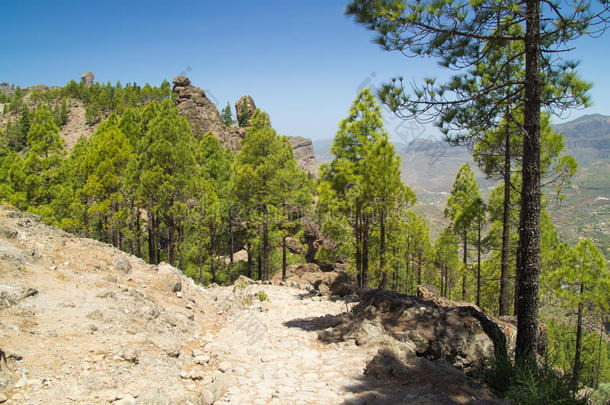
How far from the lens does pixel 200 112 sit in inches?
3236

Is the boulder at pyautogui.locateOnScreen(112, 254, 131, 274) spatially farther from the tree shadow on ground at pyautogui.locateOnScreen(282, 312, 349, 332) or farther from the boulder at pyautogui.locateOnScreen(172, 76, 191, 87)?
the boulder at pyautogui.locateOnScreen(172, 76, 191, 87)

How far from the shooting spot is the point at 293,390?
628 cm

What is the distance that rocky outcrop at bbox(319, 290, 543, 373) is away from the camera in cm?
715

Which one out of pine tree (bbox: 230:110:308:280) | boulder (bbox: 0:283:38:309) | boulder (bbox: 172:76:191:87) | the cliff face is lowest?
boulder (bbox: 0:283:38:309)

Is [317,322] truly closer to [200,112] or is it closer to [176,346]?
[176,346]

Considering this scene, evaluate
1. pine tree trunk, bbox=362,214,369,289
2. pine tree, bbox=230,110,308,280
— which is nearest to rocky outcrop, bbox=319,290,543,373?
pine tree trunk, bbox=362,214,369,289

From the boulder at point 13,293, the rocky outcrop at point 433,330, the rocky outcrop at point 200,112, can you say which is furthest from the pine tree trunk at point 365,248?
the rocky outcrop at point 200,112

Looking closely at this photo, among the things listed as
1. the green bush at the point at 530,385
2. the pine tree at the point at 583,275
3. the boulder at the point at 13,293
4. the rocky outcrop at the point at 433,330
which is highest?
the boulder at the point at 13,293

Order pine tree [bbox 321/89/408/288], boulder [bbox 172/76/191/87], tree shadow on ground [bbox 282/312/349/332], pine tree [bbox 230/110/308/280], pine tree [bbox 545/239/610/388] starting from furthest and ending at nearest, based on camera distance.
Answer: boulder [bbox 172/76/191/87] < pine tree [bbox 230/110/308/280] < pine tree [bbox 545/239/610/388] < pine tree [bbox 321/89/408/288] < tree shadow on ground [bbox 282/312/349/332]

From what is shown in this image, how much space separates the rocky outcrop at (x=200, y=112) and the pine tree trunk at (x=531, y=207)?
74.7 metres

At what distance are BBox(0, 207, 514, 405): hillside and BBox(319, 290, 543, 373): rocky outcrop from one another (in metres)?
0.03

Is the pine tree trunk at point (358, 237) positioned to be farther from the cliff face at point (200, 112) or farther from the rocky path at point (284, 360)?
the cliff face at point (200, 112)

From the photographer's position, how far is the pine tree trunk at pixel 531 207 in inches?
246

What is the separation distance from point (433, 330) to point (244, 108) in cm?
9207
